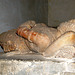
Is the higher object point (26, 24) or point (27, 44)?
point (26, 24)

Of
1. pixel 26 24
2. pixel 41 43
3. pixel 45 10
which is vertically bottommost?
pixel 45 10

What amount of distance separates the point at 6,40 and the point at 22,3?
9.66 ft

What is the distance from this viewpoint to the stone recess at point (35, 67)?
1897 mm

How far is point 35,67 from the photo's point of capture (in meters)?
2.02

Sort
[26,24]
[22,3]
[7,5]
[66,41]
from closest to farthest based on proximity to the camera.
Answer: [66,41]
[26,24]
[7,5]
[22,3]

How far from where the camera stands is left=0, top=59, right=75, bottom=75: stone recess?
1.90 m

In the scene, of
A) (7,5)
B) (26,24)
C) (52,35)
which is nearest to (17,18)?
(7,5)

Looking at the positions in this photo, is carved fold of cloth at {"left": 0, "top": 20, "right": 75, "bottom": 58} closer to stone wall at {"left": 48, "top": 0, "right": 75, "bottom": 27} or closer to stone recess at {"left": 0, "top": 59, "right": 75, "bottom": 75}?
stone recess at {"left": 0, "top": 59, "right": 75, "bottom": 75}

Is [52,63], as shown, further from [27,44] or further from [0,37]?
[0,37]

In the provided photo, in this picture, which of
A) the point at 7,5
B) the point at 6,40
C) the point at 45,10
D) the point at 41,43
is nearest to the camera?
the point at 41,43

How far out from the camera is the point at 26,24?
250 cm

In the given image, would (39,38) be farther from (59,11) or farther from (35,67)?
(59,11)

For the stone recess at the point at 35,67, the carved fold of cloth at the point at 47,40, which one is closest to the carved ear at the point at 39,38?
the carved fold of cloth at the point at 47,40

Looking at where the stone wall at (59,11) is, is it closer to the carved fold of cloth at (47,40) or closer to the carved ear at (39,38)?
the carved fold of cloth at (47,40)
